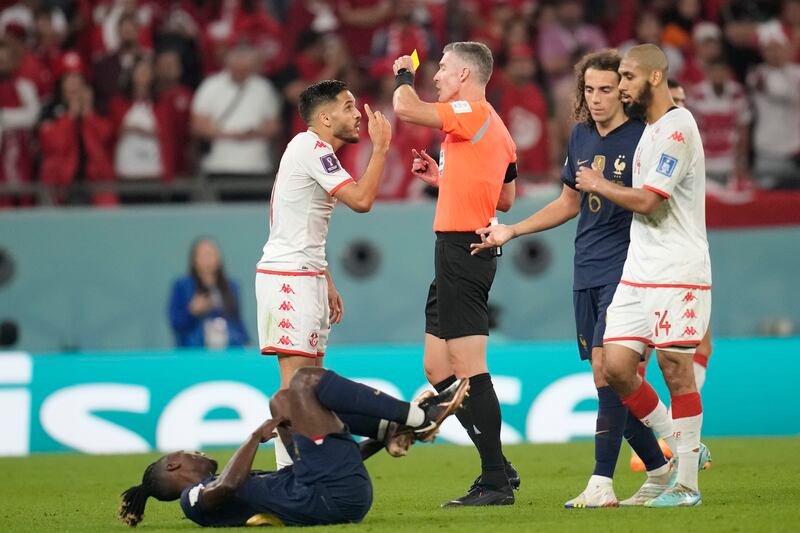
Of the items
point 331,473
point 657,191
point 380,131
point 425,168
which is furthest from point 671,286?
point 331,473

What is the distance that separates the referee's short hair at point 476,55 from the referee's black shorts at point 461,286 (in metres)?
0.92

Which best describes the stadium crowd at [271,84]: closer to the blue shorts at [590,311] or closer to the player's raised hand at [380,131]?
the blue shorts at [590,311]

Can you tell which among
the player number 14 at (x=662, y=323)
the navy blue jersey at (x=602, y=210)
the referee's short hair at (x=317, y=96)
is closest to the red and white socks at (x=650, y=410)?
the player number 14 at (x=662, y=323)

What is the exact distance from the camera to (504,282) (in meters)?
13.3

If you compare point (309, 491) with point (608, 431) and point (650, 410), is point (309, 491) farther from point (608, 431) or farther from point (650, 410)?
point (650, 410)

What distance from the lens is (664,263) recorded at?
22.0 feet

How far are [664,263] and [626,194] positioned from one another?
423mm

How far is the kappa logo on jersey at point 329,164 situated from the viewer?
23.9 ft

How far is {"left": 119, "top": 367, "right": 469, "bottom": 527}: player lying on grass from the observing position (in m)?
6.25

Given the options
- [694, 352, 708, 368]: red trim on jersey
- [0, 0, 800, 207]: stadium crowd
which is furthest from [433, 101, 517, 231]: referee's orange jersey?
[0, 0, 800, 207]: stadium crowd

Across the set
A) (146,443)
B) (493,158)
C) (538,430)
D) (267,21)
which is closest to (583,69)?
(493,158)

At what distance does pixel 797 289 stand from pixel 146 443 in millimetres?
6560

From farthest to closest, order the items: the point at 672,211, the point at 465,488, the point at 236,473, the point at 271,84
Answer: the point at 271,84
the point at 465,488
the point at 672,211
the point at 236,473

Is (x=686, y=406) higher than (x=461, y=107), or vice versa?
(x=461, y=107)
